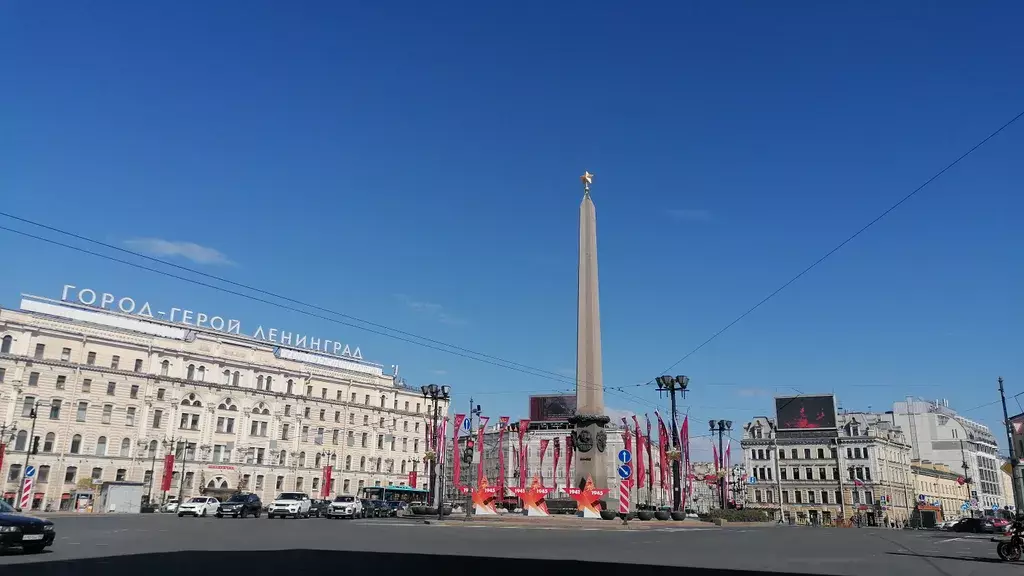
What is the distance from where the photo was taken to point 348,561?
12.6 metres

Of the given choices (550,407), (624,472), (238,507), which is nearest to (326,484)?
(238,507)

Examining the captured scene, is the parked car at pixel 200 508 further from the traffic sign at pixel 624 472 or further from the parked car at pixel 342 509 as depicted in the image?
the traffic sign at pixel 624 472

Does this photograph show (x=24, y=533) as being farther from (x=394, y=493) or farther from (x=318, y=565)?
(x=394, y=493)

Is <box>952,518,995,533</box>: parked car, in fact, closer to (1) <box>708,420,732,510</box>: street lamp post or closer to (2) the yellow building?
(1) <box>708,420,732,510</box>: street lamp post

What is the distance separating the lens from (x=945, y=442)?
109 meters

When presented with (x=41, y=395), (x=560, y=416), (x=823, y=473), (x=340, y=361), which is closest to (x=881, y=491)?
(x=823, y=473)

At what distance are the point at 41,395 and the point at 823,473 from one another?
270 ft

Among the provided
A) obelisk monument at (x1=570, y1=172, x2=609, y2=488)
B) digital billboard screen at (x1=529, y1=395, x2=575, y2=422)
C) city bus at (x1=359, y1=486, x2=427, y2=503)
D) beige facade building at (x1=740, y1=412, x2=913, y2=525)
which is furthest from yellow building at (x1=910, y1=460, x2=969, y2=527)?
obelisk monument at (x1=570, y1=172, x2=609, y2=488)

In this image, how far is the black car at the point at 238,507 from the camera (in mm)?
41406

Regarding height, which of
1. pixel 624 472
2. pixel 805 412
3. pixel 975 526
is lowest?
pixel 975 526

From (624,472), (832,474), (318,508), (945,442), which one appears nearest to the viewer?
(624,472)

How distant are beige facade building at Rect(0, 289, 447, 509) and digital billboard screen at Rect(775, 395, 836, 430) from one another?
44889 mm

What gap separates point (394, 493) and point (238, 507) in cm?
2869

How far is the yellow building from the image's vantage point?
92.0 metres
